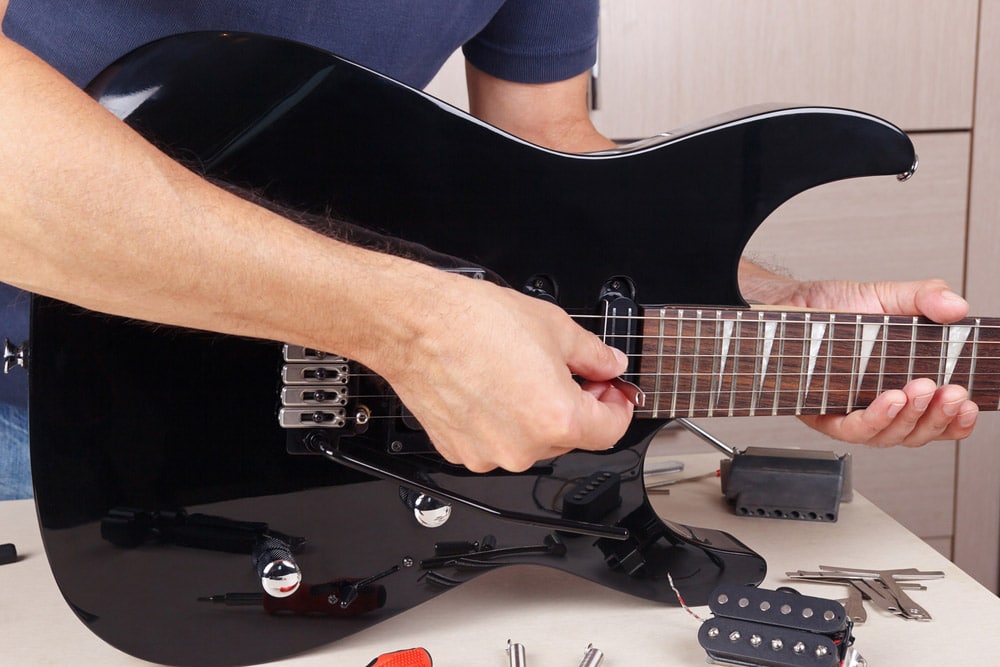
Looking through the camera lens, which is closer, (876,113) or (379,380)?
(379,380)

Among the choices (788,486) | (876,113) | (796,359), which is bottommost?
(788,486)

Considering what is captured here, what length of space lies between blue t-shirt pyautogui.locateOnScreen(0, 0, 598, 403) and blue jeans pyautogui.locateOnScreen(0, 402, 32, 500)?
0.02 meters

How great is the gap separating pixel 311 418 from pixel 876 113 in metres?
1.48

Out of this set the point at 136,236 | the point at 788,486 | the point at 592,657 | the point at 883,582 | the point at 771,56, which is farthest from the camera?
the point at 771,56

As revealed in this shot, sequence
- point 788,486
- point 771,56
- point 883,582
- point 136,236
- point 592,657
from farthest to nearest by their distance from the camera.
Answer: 1. point 771,56
2. point 788,486
3. point 883,582
4. point 592,657
5. point 136,236

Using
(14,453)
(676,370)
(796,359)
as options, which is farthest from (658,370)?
(14,453)

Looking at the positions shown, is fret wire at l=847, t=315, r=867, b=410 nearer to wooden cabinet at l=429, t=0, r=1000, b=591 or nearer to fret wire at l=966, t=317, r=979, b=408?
fret wire at l=966, t=317, r=979, b=408

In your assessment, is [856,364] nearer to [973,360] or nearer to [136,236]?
[973,360]

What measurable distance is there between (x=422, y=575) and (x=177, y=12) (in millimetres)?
456

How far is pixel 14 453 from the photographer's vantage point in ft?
2.89

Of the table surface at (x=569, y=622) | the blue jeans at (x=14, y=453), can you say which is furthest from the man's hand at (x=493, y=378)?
the blue jeans at (x=14, y=453)

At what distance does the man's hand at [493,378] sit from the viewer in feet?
1.73

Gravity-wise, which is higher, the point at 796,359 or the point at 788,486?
the point at 796,359

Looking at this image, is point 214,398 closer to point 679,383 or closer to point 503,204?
point 503,204
